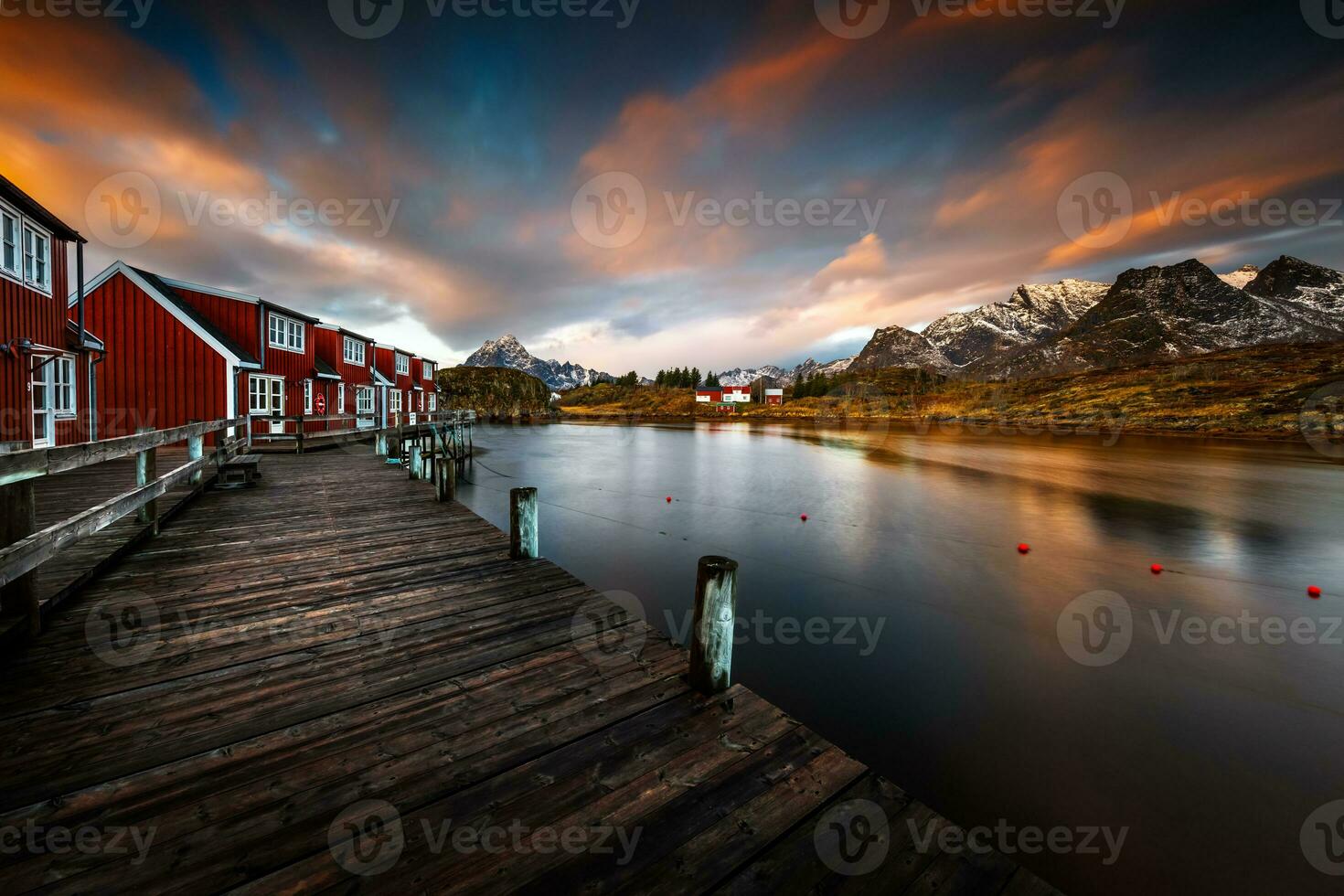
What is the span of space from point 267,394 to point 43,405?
34.4ft

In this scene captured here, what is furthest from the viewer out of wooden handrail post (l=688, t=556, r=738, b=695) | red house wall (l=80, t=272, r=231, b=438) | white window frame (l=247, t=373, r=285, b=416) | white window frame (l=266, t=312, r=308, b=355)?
white window frame (l=266, t=312, r=308, b=355)

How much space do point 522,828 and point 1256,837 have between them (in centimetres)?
719

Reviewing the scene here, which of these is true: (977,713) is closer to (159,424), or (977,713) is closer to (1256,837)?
(1256,837)

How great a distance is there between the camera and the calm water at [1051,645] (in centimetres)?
509

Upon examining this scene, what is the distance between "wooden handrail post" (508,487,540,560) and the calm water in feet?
10.6

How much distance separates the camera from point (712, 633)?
405 centimetres

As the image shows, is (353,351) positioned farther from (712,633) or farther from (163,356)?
(712,633)

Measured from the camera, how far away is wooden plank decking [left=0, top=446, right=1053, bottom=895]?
8.10 feet

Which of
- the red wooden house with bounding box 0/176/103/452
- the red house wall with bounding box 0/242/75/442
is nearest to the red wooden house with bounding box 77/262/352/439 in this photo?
the red wooden house with bounding box 0/176/103/452

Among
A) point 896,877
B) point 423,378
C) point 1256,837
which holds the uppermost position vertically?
point 423,378

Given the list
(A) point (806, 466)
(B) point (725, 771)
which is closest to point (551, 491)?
(A) point (806, 466)

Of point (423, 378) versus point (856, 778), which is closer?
point (856, 778)

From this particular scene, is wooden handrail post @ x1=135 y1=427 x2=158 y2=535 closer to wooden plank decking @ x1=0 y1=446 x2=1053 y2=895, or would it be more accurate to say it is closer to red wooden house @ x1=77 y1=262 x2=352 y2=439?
wooden plank decking @ x1=0 y1=446 x2=1053 y2=895

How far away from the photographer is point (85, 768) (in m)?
2.94
